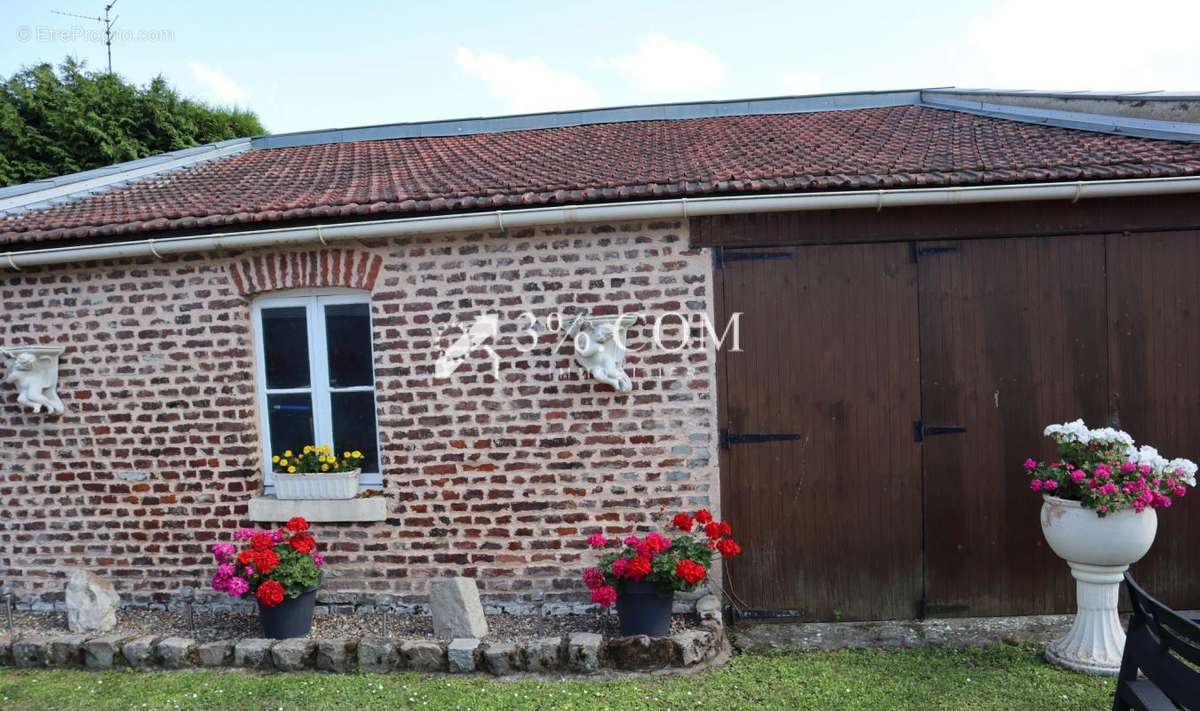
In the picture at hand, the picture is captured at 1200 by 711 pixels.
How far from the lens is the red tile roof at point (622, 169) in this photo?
5.43 metres

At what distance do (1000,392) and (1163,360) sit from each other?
112 centimetres

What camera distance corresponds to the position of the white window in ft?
19.6

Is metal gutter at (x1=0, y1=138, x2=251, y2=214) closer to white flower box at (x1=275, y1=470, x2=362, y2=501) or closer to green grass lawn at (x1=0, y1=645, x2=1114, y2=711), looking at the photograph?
white flower box at (x1=275, y1=470, x2=362, y2=501)

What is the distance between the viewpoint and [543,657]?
4895mm

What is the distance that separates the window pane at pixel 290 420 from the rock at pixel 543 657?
7.95ft

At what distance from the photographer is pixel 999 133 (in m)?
6.80

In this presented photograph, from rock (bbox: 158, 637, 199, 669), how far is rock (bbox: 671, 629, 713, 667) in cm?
311

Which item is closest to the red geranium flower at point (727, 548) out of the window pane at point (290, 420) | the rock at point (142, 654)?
the window pane at point (290, 420)

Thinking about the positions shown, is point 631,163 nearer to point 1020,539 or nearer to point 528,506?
point 528,506

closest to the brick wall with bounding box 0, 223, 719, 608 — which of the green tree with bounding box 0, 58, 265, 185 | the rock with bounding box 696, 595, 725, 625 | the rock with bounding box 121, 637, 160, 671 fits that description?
the rock with bounding box 696, 595, 725, 625

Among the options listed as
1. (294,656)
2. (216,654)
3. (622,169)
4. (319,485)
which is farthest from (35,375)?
(622,169)

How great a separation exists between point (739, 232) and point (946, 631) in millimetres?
3069

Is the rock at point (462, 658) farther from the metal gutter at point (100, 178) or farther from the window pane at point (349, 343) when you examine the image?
the metal gutter at point (100, 178)

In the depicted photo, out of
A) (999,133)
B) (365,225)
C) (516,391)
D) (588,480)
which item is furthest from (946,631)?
(365,225)
